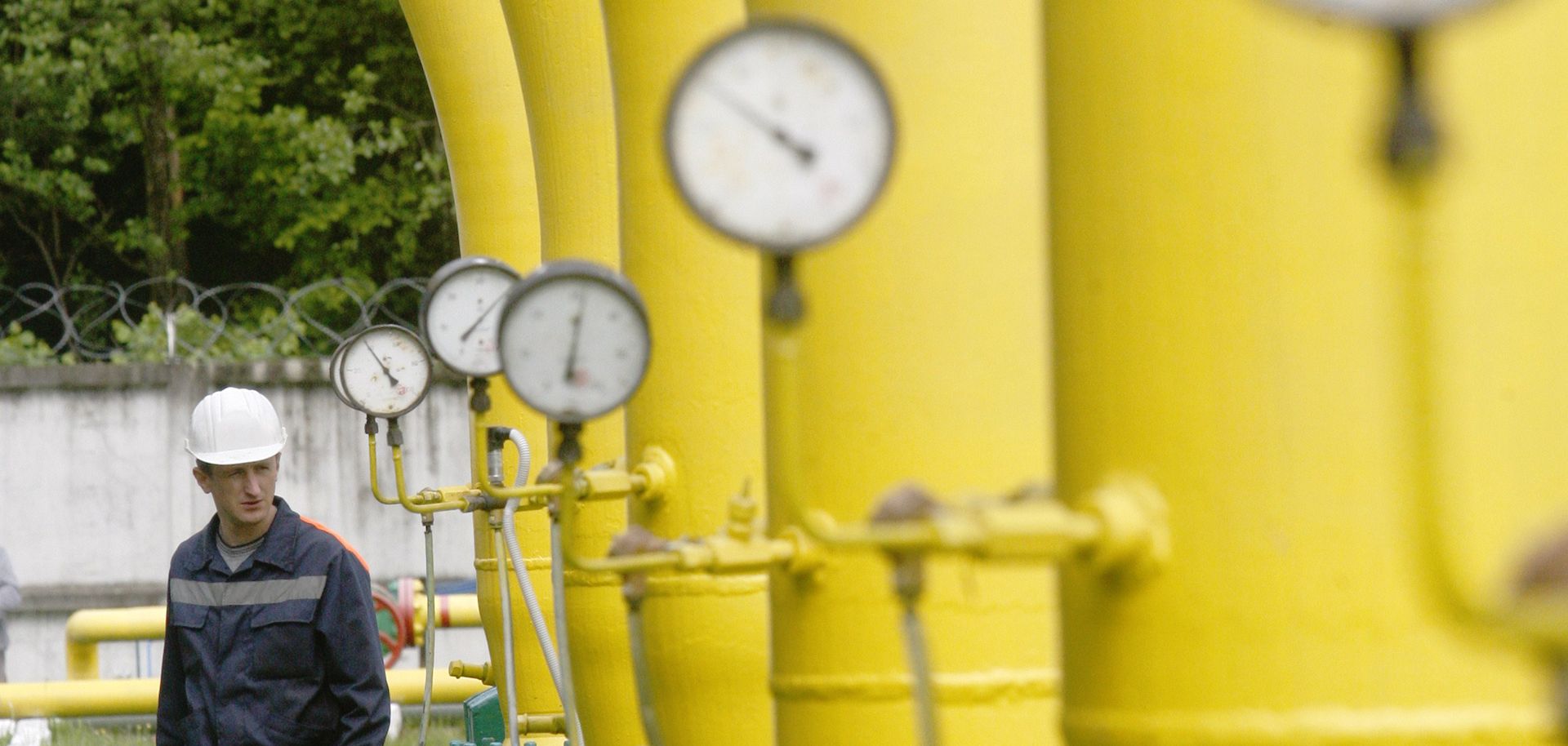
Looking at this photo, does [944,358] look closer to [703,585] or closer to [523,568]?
[703,585]

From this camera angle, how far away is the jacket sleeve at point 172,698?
4.89 m

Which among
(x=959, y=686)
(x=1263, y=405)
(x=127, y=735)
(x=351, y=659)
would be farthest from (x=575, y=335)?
(x=127, y=735)

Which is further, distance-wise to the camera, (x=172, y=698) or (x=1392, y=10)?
(x=172, y=698)

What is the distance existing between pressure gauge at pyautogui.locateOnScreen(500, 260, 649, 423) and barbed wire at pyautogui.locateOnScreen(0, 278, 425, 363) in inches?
364

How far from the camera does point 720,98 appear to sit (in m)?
2.14

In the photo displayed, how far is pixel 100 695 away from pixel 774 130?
9239 millimetres

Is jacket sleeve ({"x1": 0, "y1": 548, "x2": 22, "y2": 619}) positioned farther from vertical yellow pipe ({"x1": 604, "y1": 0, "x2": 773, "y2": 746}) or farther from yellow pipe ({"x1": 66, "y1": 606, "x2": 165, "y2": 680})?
vertical yellow pipe ({"x1": 604, "y1": 0, "x2": 773, "y2": 746})

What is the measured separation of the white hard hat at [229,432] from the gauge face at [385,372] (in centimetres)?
118

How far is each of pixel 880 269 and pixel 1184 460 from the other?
1294mm

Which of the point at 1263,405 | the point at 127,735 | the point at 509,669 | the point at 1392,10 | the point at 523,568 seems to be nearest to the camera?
the point at 1392,10

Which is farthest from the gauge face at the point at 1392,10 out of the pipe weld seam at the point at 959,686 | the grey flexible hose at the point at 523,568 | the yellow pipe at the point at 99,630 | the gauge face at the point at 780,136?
the yellow pipe at the point at 99,630

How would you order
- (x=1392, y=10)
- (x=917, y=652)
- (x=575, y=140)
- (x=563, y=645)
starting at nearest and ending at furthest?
(x=1392, y=10), (x=917, y=652), (x=563, y=645), (x=575, y=140)

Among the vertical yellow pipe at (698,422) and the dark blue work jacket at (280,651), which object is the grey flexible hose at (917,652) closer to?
the vertical yellow pipe at (698,422)

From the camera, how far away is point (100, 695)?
1041 cm
